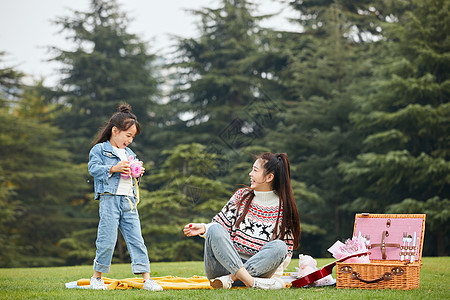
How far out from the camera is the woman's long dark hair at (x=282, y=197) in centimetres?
432

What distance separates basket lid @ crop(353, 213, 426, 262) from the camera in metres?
4.40

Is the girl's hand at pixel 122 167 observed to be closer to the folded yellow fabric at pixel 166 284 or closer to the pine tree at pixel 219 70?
the folded yellow fabric at pixel 166 284

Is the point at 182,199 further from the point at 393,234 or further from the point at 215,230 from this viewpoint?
the point at 215,230

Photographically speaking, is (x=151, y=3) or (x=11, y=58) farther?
(x=151, y=3)

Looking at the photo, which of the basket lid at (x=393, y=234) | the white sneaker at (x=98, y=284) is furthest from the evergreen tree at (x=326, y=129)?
the white sneaker at (x=98, y=284)

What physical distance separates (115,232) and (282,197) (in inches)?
55.4

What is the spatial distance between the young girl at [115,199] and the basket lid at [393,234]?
1.87 meters

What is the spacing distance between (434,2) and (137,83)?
11.8 meters

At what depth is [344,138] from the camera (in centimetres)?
1565

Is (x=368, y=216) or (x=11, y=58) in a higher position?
(x=11, y=58)

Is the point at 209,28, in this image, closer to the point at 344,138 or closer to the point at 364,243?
the point at 344,138

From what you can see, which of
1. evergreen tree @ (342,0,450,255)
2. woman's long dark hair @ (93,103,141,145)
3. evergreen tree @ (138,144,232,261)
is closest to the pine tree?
evergreen tree @ (138,144,232,261)

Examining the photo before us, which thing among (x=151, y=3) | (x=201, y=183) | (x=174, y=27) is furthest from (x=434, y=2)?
(x=151, y=3)

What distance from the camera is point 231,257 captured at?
13.0 ft
